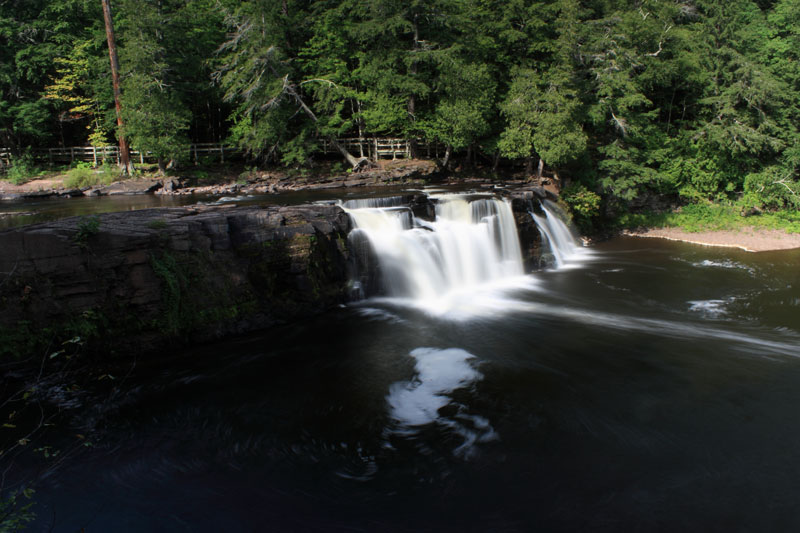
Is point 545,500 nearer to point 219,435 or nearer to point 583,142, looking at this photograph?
point 219,435

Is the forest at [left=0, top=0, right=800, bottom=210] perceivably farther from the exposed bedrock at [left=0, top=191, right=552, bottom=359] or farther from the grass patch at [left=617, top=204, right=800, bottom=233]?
the exposed bedrock at [left=0, top=191, right=552, bottom=359]

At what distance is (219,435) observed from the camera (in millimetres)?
6926

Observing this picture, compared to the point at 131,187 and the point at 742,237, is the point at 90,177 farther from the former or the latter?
the point at 742,237

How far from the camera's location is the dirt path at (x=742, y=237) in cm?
1755

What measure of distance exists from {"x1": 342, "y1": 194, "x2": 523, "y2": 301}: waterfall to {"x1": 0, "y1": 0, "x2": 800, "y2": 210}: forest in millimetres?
5400

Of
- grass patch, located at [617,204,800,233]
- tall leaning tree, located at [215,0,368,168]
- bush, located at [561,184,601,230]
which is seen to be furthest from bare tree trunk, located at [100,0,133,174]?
grass patch, located at [617,204,800,233]

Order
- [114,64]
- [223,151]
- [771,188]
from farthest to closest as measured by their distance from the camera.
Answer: [223,151] → [114,64] → [771,188]

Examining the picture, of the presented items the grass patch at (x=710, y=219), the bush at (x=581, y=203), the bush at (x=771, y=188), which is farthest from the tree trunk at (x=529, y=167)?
the bush at (x=771, y=188)

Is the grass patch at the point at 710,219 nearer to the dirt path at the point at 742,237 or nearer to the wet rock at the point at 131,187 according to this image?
the dirt path at the point at 742,237

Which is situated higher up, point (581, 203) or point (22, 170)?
point (22, 170)

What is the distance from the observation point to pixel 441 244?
1402cm

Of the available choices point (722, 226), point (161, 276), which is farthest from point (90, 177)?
point (722, 226)

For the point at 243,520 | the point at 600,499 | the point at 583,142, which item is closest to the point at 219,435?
the point at 243,520

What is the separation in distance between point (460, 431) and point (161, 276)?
6332mm
